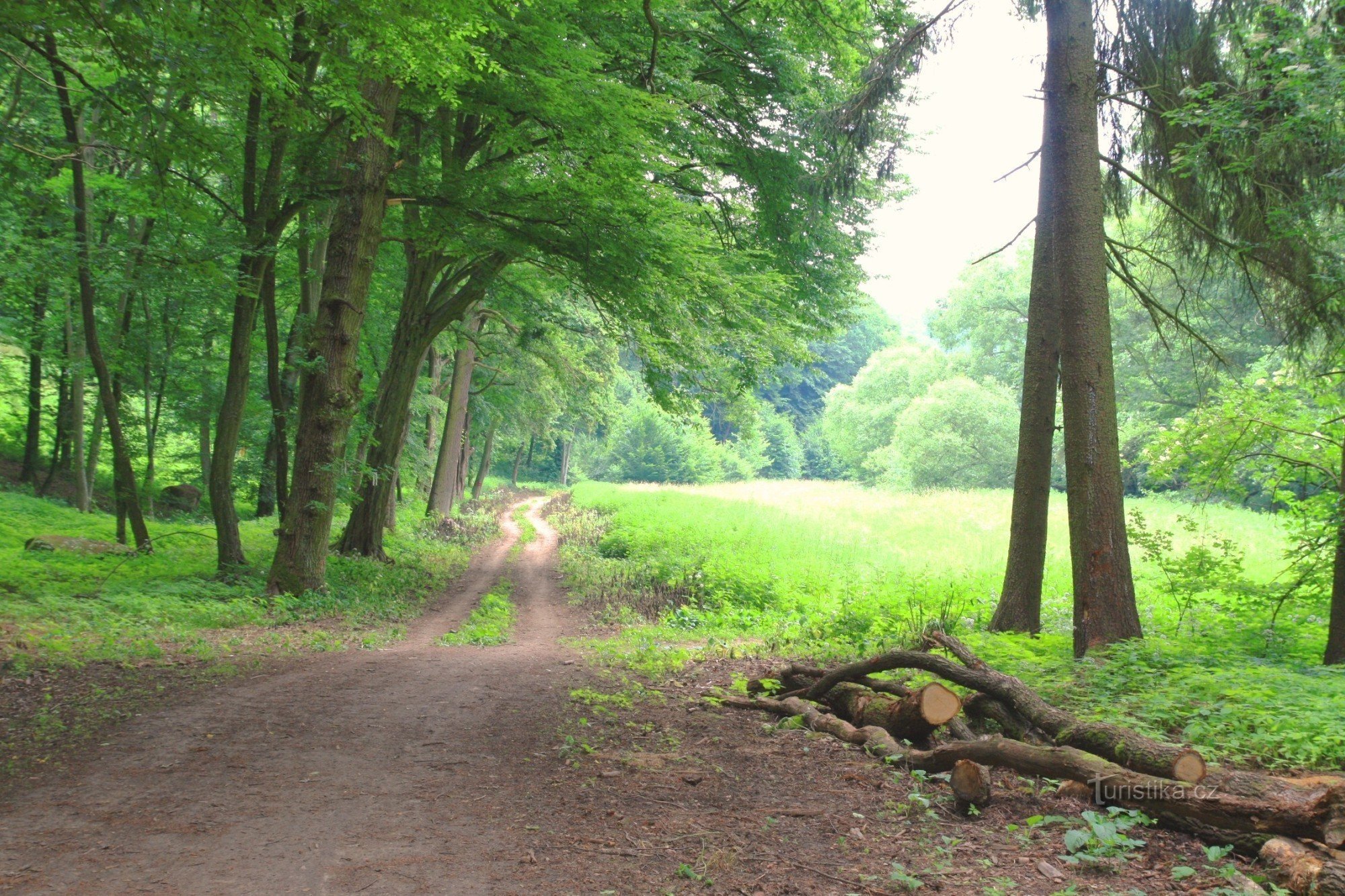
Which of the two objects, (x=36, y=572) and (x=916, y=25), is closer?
(x=916, y=25)

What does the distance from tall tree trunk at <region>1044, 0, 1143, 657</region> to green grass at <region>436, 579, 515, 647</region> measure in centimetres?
678

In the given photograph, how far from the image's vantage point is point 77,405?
1823 centimetres

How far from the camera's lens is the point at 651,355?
11727mm

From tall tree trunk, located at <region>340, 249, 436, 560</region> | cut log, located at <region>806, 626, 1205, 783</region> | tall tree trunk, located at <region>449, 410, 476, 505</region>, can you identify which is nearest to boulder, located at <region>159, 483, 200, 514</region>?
tall tree trunk, located at <region>449, 410, 476, 505</region>

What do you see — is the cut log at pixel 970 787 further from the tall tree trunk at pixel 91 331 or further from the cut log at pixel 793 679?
the tall tree trunk at pixel 91 331

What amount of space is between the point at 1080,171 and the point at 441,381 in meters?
25.5

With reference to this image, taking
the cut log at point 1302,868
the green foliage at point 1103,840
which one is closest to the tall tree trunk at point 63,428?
the green foliage at point 1103,840

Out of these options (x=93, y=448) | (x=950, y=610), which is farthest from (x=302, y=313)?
(x=950, y=610)

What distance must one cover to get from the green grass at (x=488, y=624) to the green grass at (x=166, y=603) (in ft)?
2.74

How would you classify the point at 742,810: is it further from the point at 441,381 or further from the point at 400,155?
the point at 441,381

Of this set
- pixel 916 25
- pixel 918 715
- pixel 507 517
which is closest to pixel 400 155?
pixel 916 25

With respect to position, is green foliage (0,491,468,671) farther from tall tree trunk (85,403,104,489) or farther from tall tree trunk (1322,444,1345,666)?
tall tree trunk (1322,444,1345,666)

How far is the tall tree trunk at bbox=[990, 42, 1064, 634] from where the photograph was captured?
8.72 m

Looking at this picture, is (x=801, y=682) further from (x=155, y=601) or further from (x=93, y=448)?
(x=93, y=448)
